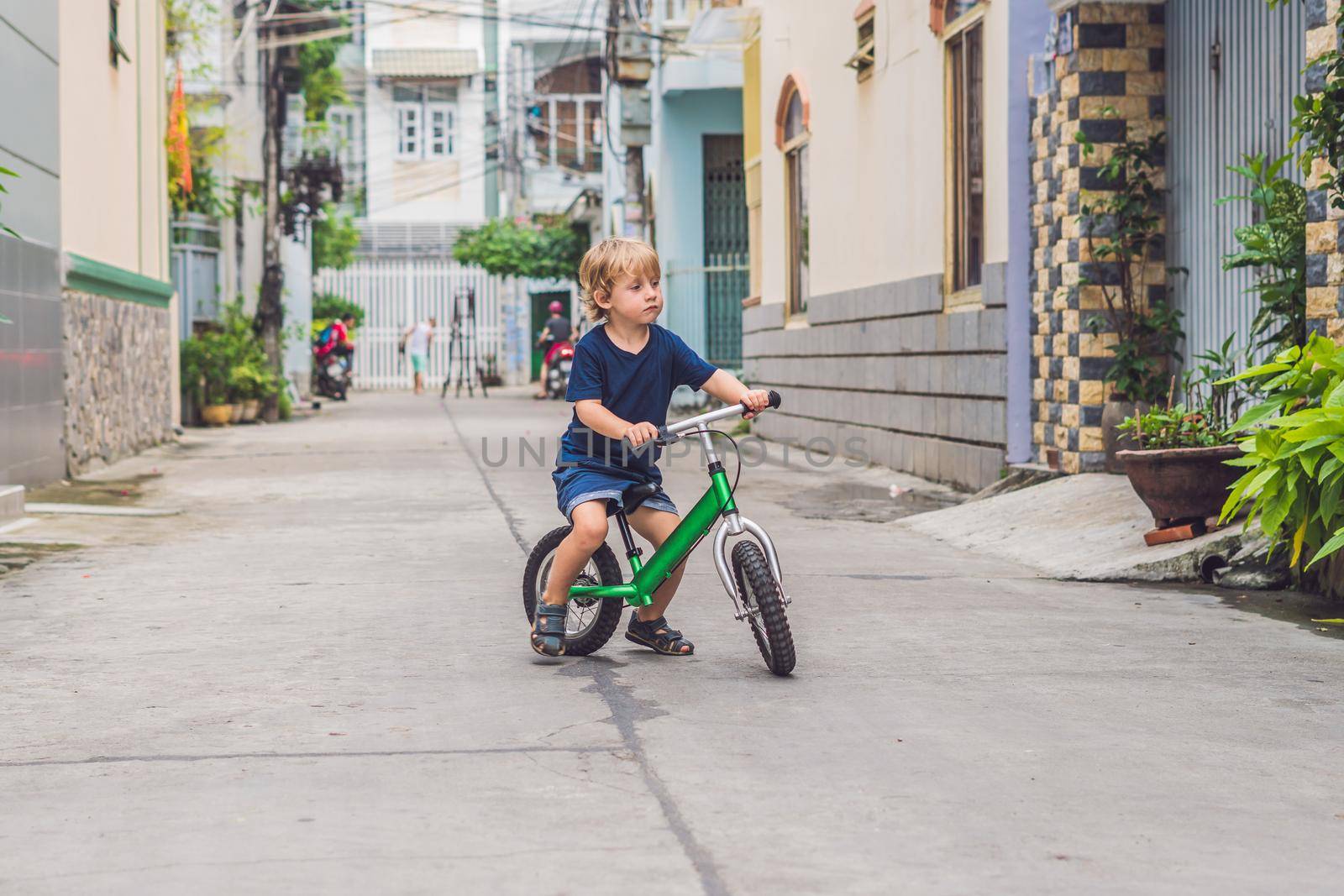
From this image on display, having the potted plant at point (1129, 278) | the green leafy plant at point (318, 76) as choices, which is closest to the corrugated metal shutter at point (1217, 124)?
the potted plant at point (1129, 278)

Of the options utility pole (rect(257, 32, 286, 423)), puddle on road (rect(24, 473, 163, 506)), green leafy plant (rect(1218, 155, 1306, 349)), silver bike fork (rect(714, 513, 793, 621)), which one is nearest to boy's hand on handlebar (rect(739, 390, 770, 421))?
silver bike fork (rect(714, 513, 793, 621))

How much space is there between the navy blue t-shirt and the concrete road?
72cm

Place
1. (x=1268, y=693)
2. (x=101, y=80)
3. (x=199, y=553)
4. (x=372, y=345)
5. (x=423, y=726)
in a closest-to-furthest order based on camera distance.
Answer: (x=423, y=726), (x=1268, y=693), (x=199, y=553), (x=101, y=80), (x=372, y=345)

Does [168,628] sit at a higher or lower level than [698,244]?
lower

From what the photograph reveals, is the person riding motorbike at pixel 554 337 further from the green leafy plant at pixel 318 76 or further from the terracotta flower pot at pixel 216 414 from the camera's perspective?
the terracotta flower pot at pixel 216 414

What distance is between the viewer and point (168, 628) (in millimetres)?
6688

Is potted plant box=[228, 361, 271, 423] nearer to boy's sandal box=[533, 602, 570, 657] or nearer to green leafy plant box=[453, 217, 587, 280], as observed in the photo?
green leafy plant box=[453, 217, 587, 280]

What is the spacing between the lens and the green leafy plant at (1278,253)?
8156 millimetres

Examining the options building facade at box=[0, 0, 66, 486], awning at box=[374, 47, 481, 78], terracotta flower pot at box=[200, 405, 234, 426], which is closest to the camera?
building facade at box=[0, 0, 66, 486]

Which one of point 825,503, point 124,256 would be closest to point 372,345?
point 124,256

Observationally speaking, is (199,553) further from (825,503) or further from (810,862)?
(810,862)

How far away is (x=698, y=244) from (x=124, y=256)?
376 inches

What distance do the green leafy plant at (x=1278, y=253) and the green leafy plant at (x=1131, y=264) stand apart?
5.46 feet

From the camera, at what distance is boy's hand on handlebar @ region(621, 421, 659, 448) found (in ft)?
17.4
